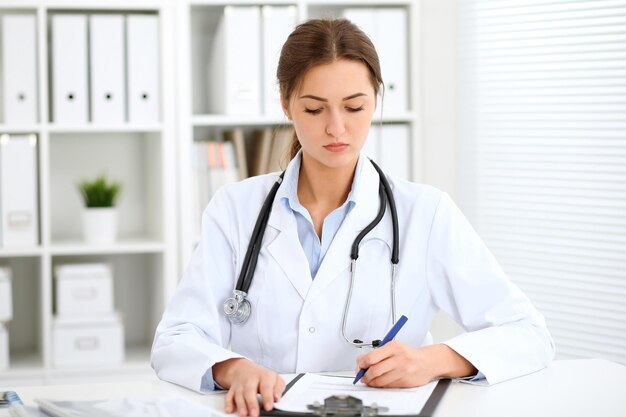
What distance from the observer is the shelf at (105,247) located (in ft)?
9.25

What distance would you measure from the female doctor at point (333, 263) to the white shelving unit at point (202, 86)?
1157 mm

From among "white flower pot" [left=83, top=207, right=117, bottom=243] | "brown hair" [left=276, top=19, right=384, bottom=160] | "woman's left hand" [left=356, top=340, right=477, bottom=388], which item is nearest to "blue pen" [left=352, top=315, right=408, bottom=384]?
"woman's left hand" [left=356, top=340, right=477, bottom=388]

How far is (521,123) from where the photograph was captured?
2703mm

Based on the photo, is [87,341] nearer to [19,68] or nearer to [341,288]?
[19,68]

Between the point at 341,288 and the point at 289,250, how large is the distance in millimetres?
127

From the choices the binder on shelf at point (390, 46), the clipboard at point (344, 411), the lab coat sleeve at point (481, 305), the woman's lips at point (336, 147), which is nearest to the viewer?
the clipboard at point (344, 411)

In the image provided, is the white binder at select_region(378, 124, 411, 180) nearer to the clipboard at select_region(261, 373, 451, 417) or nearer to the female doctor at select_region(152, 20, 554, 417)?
the female doctor at select_region(152, 20, 554, 417)

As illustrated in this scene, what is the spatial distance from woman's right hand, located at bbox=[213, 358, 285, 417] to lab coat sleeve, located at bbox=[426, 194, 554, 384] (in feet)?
1.12

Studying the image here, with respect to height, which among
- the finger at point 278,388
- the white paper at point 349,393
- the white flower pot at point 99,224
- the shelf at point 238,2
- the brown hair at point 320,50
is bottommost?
the white paper at point 349,393

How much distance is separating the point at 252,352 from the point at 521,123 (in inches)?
54.8

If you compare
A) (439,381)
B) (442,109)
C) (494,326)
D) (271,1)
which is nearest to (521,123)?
(442,109)

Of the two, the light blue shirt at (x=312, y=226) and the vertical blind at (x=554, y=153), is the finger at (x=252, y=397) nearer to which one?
the light blue shirt at (x=312, y=226)

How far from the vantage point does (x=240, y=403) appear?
4.15ft

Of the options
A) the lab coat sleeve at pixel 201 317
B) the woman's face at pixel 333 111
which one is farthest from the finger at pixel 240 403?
the woman's face at pixel 333 111
